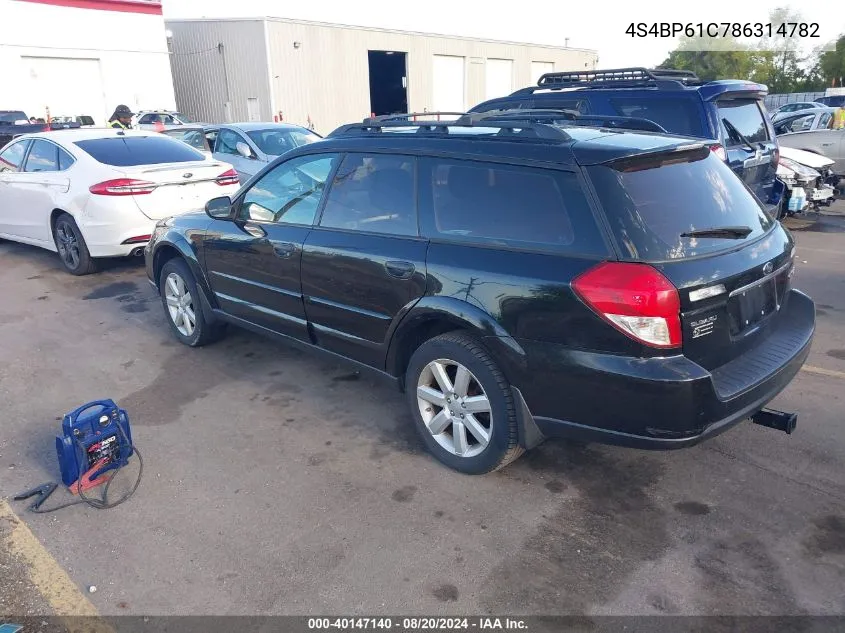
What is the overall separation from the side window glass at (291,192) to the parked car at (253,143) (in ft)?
21.1

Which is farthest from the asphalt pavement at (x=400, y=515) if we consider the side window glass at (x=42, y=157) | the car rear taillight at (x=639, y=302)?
the side window glass at (x=42, y=157)

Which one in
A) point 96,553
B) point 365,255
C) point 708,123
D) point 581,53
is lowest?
point 96,553

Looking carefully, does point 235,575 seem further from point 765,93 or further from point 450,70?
point 450,70

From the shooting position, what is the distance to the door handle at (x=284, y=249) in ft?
14.0

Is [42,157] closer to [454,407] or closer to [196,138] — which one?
[196,138]

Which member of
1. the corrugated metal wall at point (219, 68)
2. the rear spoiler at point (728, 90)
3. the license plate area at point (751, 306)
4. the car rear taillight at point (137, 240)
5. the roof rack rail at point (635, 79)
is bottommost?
the car rear taillight at point (137, 240)

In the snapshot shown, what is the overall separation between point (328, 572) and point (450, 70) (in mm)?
35956

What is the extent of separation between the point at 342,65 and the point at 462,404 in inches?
1204

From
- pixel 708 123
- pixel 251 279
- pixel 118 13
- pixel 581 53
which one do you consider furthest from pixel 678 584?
pixel 581 53

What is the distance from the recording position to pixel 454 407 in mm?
3539

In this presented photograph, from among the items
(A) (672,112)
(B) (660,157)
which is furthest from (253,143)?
(B) (660,157)

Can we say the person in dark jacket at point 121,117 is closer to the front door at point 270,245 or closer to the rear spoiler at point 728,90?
the front door at point 270,245

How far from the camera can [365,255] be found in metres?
3.79

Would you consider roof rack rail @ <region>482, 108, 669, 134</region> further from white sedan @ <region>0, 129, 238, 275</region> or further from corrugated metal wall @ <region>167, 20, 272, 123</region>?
corrugated metal wall @ <region>167, 20, 272, 123</region>
